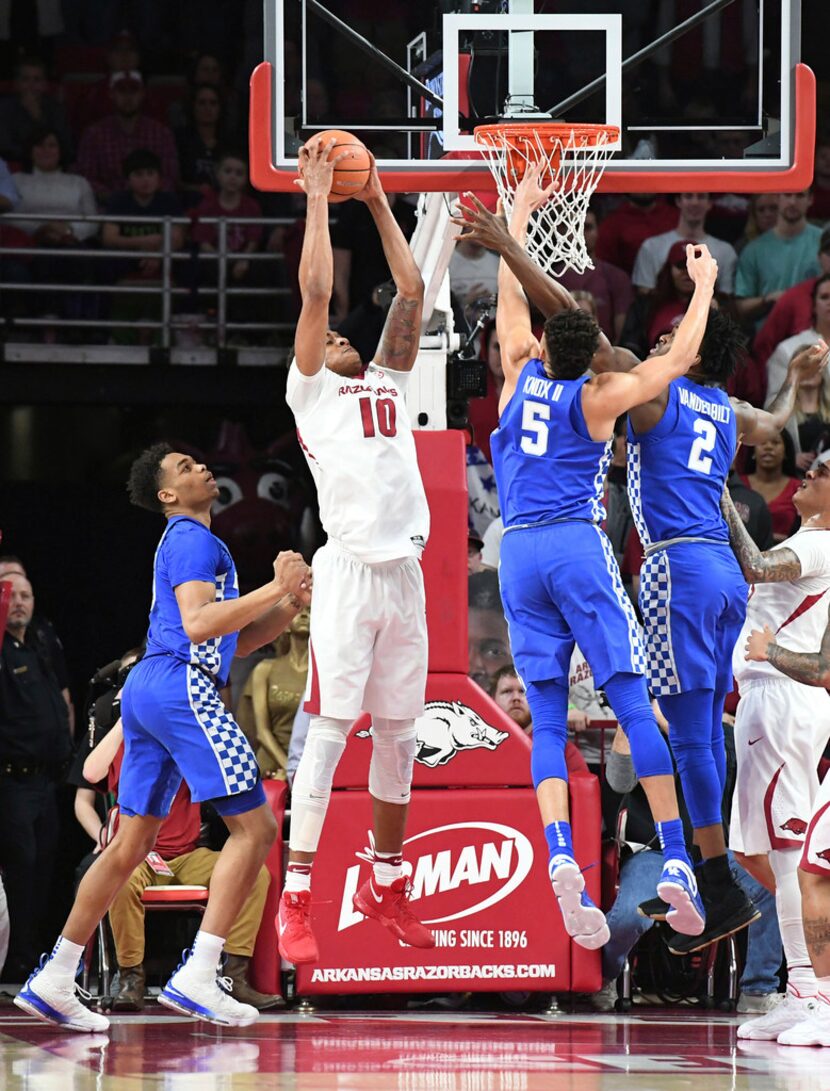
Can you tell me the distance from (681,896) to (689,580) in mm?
1365

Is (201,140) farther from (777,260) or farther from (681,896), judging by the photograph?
(681,896)

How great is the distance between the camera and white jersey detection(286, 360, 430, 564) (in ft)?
24.2

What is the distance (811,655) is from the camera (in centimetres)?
807

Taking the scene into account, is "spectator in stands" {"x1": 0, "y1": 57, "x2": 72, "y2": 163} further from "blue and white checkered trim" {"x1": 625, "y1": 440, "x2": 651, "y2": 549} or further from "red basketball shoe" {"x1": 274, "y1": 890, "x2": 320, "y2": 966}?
"red basketball shoe" {"x1": 274, "y1": 890, "x2": 320, "y2": 966}

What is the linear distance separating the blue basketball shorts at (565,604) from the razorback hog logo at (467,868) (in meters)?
2.13

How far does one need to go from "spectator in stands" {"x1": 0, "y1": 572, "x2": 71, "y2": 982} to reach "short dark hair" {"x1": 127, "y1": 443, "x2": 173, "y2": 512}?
2.56 m

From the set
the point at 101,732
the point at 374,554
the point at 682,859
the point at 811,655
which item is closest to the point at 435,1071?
the point at 682,859

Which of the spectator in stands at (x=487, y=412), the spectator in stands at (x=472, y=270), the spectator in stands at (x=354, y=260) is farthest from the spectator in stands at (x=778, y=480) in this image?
the spectator in stands at (x=354, y=260)

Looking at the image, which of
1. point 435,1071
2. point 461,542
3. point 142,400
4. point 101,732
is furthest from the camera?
point 142,400

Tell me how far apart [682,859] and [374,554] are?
169 centimetres

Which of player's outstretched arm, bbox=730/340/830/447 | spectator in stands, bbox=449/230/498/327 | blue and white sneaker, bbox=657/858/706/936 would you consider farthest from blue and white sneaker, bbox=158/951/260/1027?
spectator in stands, bbox=449/230/498/327

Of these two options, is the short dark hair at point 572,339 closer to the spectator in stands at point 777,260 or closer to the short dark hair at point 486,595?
the short dark hair at point 486,595

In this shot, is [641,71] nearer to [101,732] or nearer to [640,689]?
[101,732]

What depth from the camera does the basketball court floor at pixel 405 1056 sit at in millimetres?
6137
